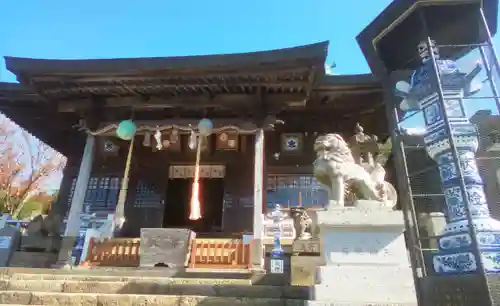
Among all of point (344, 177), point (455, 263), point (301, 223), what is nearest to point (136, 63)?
point (301, 223)

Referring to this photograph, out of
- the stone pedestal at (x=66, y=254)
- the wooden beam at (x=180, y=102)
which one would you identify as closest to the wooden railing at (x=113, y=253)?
the stone pedestal at (x=66, y=254)

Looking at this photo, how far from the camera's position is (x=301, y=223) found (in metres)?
8.24

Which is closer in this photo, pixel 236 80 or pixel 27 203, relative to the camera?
pixel 236 80

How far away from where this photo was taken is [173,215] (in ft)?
45.5

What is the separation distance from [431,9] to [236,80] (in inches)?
173

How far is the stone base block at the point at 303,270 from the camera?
5592mm

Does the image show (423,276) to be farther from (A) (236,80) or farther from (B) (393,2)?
(A) (236,80)

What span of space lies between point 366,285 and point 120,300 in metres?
3.17

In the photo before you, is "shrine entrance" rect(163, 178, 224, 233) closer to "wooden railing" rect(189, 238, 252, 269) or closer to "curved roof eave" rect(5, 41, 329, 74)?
"wooden railing" rect(189, 238, 252, 269)

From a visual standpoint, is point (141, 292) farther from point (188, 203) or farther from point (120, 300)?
point (188, 203)

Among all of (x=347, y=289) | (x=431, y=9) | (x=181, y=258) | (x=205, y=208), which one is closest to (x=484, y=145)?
(x=431, y=9)

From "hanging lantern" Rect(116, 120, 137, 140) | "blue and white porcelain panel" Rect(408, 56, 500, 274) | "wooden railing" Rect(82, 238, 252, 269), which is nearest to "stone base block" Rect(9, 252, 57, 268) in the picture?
"wooden railing" Rect(82, 238, 252, 269)

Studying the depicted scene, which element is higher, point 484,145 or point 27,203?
point 27,203

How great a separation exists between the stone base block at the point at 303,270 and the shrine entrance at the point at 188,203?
6.94 metres
